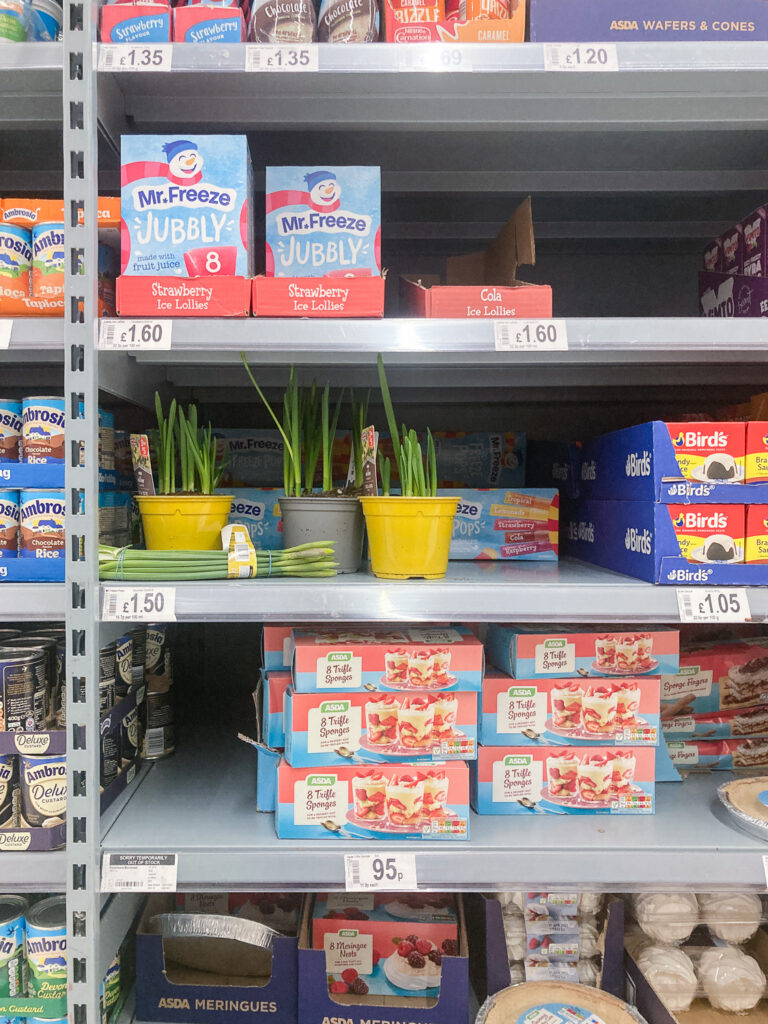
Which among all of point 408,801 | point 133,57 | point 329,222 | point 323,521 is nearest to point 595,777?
point 408,801

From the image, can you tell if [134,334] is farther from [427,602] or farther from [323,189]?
[427,602]

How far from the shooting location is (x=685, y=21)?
1269 mm

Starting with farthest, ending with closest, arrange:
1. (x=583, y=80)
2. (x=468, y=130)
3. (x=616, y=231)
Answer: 1. (x=616, y=231)
2. (x=468, y=130)
3. (x=583, y=80)

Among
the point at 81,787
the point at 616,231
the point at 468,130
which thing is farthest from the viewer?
the point at 616,231

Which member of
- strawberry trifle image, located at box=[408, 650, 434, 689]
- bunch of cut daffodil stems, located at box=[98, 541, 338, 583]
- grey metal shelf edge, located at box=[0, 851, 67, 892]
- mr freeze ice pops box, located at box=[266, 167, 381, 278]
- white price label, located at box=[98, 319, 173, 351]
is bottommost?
grey metal shelf edge, located at box=[0, 851, 67, 892]

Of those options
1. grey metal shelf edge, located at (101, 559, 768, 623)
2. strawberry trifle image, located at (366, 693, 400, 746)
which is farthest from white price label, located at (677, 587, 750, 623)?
strawberry trifle image, located at (366, 693, 400, 746)

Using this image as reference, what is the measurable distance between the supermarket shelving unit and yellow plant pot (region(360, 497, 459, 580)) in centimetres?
7

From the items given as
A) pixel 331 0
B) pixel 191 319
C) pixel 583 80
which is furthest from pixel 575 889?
pixel 331 0

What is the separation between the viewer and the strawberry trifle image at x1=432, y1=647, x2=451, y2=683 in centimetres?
127

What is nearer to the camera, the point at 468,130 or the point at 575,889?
the point at 575,889

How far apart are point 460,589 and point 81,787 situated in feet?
2.38

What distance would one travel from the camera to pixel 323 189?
1307 mm

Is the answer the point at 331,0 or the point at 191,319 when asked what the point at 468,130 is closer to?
the point at 331,0

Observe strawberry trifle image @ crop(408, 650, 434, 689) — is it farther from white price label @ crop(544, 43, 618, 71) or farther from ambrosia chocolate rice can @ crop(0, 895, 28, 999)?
white price label @ crop(544, 43, 618, 71)
